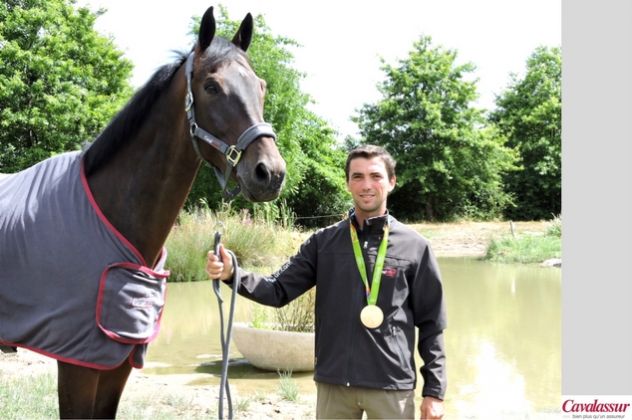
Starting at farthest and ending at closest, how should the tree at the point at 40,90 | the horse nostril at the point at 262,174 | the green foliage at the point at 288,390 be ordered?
the tree at the point at 40,90
the green foliage at the point at 288,390
the horse nostril at the point at 262,174

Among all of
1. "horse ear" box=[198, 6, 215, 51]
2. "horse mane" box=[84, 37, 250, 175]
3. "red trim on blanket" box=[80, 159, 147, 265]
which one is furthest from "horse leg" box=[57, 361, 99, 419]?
"horse ear" box=[198, 6, 215, 51]

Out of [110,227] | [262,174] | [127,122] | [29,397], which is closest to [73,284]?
[110,227]

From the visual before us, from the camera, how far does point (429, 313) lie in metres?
2.41

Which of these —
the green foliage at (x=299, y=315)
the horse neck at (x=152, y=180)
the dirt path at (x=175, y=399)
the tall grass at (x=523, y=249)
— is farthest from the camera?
the tall grass at (x=523, y=249)

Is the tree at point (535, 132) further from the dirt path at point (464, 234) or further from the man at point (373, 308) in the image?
the man at point (373, 308)

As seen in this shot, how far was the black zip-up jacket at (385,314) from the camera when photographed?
2.33m

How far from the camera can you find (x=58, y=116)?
17.8 metres

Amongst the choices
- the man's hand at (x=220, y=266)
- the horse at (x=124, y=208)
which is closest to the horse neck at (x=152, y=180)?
the horse at (x=124, y=208)

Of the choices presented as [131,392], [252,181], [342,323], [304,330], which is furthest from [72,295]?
[304,330]

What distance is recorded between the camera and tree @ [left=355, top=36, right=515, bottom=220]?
97.6 feet

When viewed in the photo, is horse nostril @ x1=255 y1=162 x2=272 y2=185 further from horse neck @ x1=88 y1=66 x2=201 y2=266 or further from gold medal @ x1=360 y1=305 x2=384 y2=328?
gold medal @ x1=360 y1=305 x2=384 y2=328

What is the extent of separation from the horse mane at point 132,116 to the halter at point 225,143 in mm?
Answer: 157

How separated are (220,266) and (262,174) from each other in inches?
15.8

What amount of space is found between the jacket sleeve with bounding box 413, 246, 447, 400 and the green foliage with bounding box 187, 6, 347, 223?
51.7 feet
